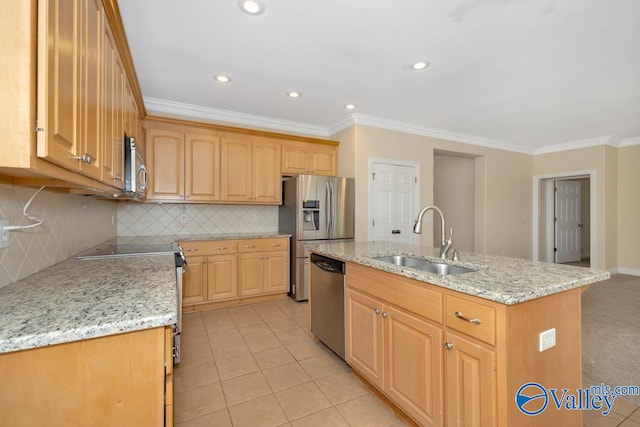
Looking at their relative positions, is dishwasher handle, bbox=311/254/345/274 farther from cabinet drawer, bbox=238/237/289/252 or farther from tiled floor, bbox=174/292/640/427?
cabinet drawer, bbox=238/237/289/252

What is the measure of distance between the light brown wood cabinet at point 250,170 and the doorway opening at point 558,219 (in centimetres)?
562

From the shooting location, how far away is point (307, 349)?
254cm

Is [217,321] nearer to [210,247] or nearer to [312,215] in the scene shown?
[210,247]

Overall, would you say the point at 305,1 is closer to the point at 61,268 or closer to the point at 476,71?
the point at 476,71

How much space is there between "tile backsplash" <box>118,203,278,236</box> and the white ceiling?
4.01ft

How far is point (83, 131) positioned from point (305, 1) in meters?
1.54

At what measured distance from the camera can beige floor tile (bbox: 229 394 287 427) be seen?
1.67m

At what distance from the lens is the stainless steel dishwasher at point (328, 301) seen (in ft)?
7.25

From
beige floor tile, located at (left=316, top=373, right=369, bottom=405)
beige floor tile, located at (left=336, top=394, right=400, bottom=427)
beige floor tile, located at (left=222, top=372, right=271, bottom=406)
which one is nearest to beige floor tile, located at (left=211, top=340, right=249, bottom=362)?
beige floor tile, located at (left=222, top=372, right=271, bottom=406)

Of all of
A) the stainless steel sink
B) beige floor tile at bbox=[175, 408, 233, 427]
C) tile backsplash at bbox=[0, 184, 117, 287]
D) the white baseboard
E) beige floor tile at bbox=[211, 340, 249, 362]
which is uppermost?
tile backsplash at bbox=[0, 184, 117, 287]

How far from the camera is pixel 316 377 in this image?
2.12 metres

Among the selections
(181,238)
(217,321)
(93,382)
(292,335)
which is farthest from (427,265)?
(181,238)

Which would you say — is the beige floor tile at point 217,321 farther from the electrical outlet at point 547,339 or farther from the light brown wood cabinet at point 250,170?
the electrical outlet at point 547,339

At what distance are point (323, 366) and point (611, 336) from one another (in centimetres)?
279
